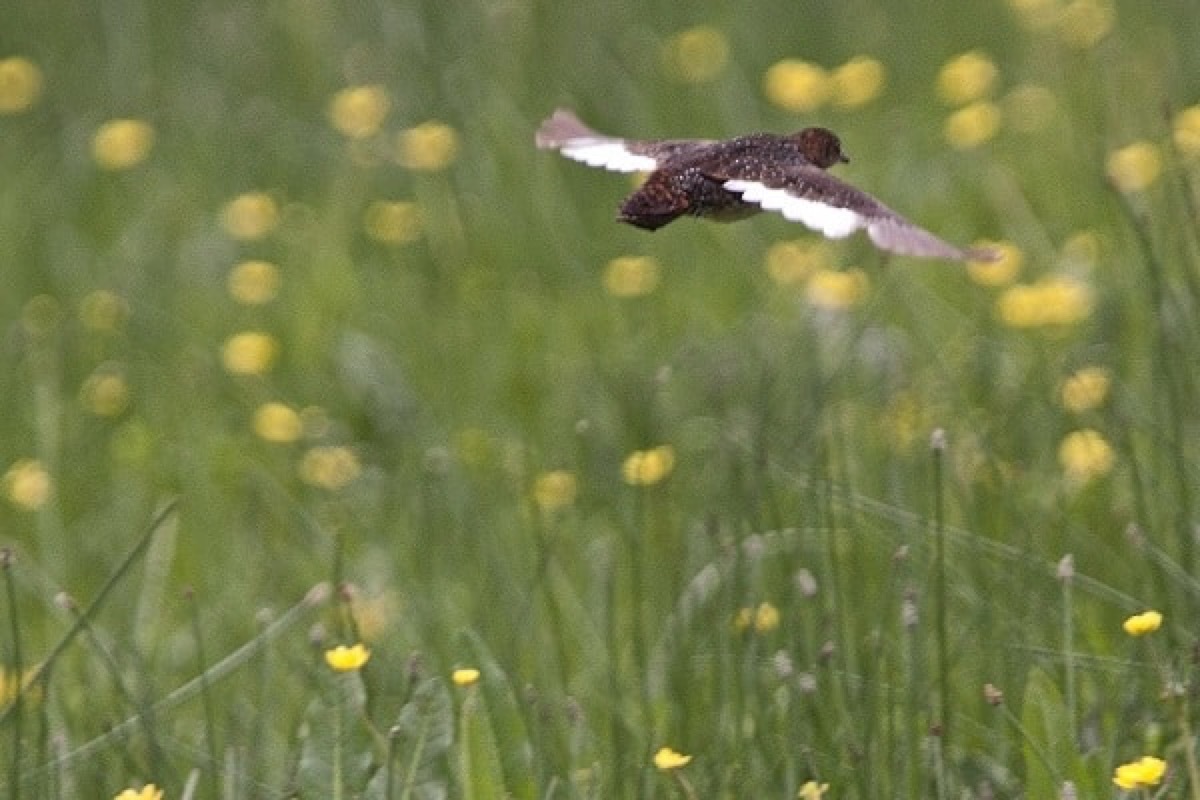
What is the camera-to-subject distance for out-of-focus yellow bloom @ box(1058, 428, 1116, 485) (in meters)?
2.89

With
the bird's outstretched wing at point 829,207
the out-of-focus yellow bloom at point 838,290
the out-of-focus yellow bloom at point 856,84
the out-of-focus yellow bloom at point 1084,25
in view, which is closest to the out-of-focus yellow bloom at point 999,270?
the out-of-focus yellow bloom at point 838,290

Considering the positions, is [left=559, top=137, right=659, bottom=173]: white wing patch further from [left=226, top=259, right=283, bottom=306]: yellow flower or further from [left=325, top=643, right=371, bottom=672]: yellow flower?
[left=226, top=259, right=283, bottom=306]: yellow flower

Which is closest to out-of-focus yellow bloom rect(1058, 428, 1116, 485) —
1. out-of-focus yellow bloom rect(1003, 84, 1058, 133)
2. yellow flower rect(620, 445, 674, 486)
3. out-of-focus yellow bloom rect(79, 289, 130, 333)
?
yellow flower rect(620, 445, 674, 486)

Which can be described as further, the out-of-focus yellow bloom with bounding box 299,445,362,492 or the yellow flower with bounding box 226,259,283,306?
the yellow flower with bounding box 226,259,283,306

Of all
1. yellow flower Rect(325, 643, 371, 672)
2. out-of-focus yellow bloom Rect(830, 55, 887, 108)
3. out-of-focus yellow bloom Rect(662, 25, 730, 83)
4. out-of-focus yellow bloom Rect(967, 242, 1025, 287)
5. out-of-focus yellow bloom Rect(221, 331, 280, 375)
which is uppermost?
out-of-focus yellow bloom Rect(662, 25, 730, 83)

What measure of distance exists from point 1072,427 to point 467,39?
2316 millimetres

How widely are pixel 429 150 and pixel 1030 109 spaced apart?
1098 mm

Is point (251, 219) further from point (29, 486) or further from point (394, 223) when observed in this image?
point (29, 486)

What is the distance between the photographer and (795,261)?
3971 millimetres

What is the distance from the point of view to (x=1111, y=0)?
16.3 ft

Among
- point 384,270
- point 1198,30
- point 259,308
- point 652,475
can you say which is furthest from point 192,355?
point 1198,30

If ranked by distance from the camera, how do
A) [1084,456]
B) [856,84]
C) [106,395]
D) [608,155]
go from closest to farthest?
1. [608,155]
2. [1084,456]
3. [106,395]
4. [856,84]

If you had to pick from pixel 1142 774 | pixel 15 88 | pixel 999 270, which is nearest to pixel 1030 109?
pixel 999 270

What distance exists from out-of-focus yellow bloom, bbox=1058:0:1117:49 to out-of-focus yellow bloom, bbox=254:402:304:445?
1.75 metres
